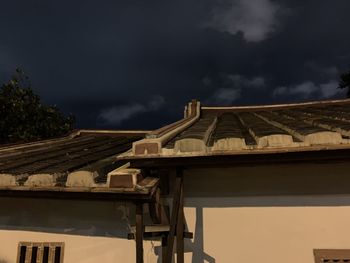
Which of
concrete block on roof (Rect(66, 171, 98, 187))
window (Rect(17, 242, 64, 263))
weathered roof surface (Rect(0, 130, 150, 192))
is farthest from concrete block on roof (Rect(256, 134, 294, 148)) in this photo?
window (Rect(17, 242, 64, 263))

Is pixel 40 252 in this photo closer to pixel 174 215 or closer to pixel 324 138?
pixel 174 215

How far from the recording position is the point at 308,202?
14.7 feet

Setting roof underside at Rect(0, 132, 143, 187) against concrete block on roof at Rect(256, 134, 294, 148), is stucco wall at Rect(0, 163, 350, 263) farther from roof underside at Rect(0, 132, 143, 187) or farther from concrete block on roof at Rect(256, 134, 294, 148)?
concrete block on roof at Rect(256, 134, 294, 148)

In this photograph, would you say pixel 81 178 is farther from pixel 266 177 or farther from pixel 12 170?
pixel 266 177

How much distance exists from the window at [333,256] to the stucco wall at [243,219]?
6cm

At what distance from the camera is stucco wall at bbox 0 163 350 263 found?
14.4 feet

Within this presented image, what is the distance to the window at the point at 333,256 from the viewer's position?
429cm

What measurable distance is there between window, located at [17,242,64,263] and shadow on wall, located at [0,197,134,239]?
8.0 inches

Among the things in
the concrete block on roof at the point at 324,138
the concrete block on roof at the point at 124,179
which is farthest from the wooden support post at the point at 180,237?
the concrete block on roof at the point at 324,138

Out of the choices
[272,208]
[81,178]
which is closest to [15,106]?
[81,178]

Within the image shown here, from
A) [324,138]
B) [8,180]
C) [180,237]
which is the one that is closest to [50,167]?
[8,180]

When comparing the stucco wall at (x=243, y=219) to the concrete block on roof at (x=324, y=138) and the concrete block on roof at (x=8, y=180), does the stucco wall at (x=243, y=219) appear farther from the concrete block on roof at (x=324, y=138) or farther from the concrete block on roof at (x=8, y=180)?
the concrete block on roof at (x=324, y=138)

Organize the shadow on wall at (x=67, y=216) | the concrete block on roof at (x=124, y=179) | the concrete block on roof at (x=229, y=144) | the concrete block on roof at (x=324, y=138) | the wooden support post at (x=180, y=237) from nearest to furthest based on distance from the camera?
1. the concrete block on roof at (x=324, y=138)
2. the concrete block on roof at (x=229, y=144)
3. the concrete block on roof at (x=124, y=179)
4. the wooden support post at (x=180, y=237)
5. the shadow on wall at (x=67, y=216)

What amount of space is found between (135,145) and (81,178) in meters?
0.86
